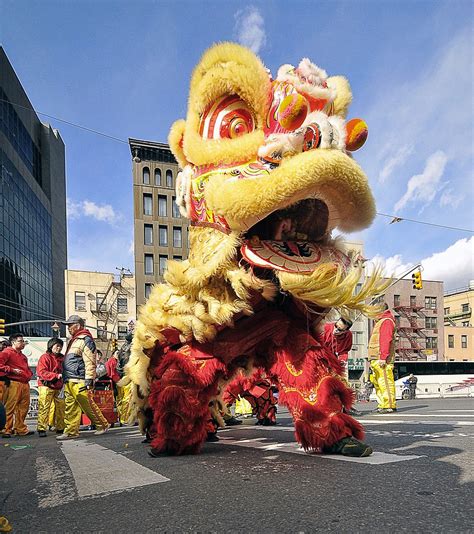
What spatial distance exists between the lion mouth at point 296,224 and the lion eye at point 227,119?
2.26 feet

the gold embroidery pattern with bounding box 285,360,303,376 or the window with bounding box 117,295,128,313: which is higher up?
the gold embroidery pattern with bounding box 285,360,303,376

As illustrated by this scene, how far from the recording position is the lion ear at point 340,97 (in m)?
3.63

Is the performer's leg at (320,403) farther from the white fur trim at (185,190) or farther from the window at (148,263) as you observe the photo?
the window at (148,263)

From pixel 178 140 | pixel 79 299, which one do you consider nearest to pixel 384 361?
pixel 178 140

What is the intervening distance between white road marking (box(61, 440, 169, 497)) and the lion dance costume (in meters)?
0.40

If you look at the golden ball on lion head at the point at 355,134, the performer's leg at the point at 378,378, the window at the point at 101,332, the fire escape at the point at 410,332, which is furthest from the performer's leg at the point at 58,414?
the fire escape at the point at 410,332

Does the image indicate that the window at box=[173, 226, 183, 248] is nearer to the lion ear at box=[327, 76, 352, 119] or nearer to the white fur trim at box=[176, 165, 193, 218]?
the white fur trim at box=[176, 165, 193, 218]

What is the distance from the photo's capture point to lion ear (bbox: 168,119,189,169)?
412 centimetres

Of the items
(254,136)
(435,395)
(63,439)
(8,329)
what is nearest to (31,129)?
(8,329)

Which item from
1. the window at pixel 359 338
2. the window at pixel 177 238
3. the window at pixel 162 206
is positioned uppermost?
the window at pixel 162 206

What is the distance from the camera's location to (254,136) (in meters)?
3.38

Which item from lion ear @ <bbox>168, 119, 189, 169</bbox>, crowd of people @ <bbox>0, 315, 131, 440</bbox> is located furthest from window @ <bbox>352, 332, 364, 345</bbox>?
lion ear @ <bbox>168, 119, 189, 169</bbox>

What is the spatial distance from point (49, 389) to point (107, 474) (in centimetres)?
575

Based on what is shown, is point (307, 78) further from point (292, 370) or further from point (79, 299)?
point (79, 299)
